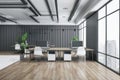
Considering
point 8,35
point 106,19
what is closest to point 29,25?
point 8,35

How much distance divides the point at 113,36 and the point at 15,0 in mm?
4822

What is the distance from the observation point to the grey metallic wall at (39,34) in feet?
54.4

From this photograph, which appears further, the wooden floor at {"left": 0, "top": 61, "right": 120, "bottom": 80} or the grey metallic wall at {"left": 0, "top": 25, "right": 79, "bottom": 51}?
the grey metallic wall at {"left": 0, "top": 25, "right": 79, "bottom": 51}

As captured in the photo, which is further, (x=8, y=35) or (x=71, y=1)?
(x=8, y=35)

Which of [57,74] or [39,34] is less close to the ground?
[39,34]

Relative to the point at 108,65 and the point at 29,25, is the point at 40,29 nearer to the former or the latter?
the point at 29,25

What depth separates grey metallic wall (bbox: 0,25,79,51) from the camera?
16.6 meters

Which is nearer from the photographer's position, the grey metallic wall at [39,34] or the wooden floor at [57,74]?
the wooden floor at [57,74]

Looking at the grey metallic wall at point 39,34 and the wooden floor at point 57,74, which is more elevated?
the grey metallic wall at point 39,34

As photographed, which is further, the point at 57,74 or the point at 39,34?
the point at 39,34

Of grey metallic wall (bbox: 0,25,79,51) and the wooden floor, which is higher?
grey metallic wall (bbox: 0,25,79,51)

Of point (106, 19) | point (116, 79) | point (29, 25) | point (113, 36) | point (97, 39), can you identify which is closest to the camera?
point (116, 79)

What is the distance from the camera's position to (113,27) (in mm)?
6801

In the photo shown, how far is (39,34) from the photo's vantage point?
16578mm
